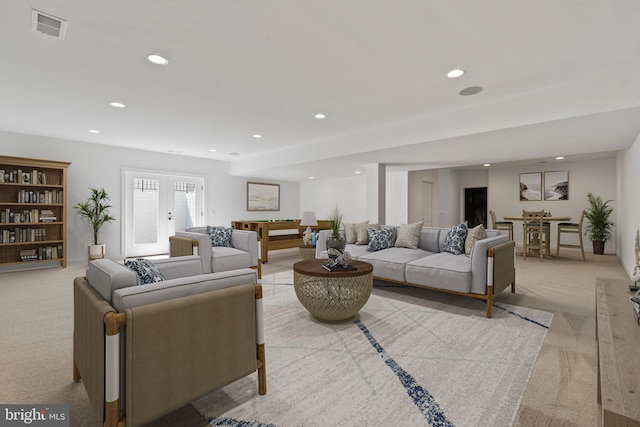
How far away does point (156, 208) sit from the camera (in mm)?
7367

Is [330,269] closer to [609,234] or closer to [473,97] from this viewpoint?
[473,97]

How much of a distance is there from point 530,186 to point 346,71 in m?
7.80

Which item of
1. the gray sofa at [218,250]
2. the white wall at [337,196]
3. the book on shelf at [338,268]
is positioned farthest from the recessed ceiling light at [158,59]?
the white wall at [337,196]

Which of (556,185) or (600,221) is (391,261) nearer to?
(600,221)

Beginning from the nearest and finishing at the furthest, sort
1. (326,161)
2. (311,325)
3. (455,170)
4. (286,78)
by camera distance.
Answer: (311,325)
(286,78)
(326,161)
(455,170)

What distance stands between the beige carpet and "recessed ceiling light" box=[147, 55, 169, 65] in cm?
249

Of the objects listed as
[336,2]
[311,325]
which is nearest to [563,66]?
[336,2]

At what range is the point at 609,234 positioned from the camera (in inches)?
284

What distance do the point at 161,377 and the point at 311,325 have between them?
1605 millimetres

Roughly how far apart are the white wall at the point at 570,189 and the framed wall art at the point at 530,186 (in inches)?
4.2

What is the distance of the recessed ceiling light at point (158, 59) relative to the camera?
2.76 metres

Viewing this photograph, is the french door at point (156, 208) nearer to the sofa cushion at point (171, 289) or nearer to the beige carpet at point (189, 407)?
the beige carpet at point (189, 407)

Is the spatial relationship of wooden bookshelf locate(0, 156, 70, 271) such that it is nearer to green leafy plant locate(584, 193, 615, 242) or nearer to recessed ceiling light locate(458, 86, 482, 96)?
recessed ceiling light locate(458, 86, 482, 96)

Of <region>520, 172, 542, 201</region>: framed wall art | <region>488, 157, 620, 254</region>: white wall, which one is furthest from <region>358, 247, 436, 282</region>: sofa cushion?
<region>520, 172, 542, 201</region>: framed wall art
